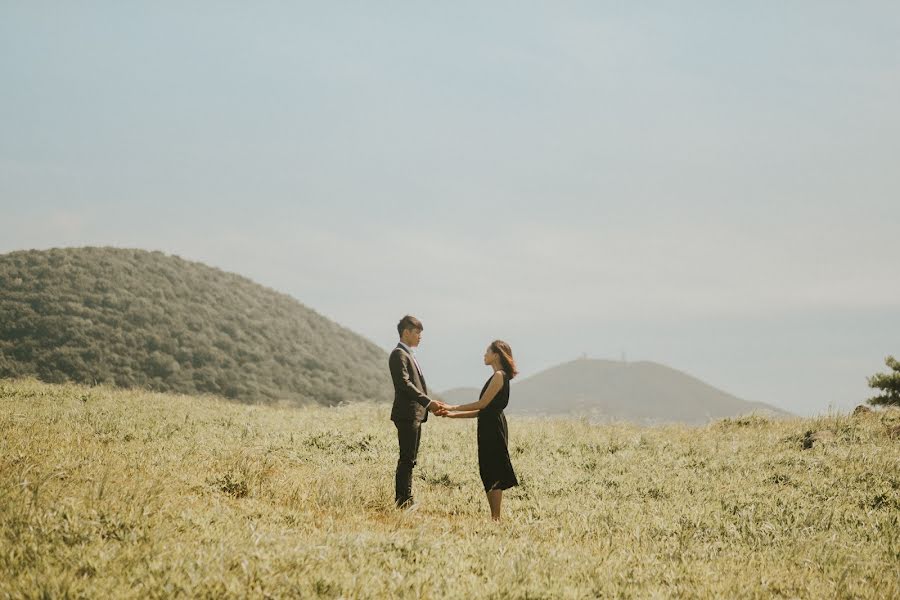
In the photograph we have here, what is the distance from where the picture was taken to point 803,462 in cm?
1130

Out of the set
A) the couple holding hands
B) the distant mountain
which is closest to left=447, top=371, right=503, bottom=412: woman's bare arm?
the couple holding hands

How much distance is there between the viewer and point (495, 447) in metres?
7.80

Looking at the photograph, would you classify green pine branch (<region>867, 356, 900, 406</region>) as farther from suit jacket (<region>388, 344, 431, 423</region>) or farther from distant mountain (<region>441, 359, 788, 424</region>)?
distant mountain (<region>441, 359, 788, 424</region>)

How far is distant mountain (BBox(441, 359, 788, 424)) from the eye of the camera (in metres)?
146

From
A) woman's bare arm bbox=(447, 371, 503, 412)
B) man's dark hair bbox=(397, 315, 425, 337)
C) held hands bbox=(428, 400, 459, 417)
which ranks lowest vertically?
held hands bbox=(428, 400, 459, 417)

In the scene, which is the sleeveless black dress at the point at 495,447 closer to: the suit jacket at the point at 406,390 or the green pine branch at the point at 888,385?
the suit jacket at the point at 406,390

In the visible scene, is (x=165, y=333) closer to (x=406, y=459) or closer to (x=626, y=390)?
(x=406, y=459)

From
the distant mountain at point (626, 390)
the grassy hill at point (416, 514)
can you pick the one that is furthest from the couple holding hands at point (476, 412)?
the distant mountain at point (626, 390)

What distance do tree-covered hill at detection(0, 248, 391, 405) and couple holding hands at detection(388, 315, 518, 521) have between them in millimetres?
31362

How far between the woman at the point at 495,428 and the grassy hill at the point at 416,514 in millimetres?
582

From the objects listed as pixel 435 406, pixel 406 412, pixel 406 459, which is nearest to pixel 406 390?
pixel 406 412

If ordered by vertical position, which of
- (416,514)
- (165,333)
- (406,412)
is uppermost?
(165,333)

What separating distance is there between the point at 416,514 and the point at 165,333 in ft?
127

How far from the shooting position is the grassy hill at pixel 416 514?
4.42 m
